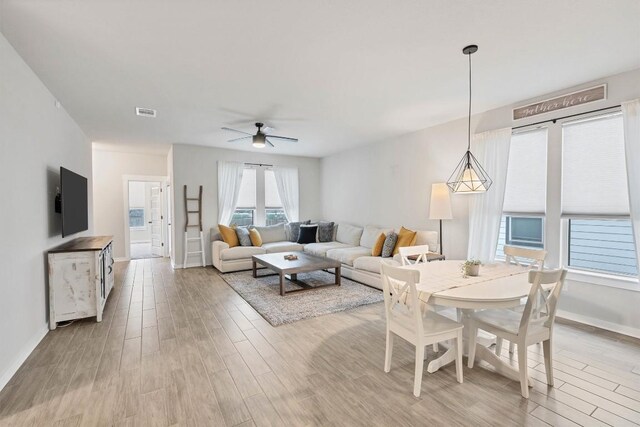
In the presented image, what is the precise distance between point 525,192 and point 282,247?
4.39m

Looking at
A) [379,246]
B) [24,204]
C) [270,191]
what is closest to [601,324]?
[379,246]

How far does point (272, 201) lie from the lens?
294 inches

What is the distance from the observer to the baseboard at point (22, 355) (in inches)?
85.4

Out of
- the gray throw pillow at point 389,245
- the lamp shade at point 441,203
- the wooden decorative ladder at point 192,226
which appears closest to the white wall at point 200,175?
the wooden decorative ladder at point 192,226

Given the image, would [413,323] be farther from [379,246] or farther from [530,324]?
[379,246]

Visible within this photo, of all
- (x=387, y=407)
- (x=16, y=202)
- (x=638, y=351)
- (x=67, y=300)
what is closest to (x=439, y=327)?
(x=387, y=407)

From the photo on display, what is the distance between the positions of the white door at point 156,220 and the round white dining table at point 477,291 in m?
7.36

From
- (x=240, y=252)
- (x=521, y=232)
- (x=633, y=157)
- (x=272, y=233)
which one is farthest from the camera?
(x=272, y=233)

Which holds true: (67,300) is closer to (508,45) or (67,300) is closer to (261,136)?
(261,136)

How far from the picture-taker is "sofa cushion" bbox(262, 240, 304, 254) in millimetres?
6140

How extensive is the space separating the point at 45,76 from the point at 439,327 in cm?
443

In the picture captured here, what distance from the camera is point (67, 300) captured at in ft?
10.5

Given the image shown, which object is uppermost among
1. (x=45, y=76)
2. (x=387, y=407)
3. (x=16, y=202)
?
(x=45, y=76)

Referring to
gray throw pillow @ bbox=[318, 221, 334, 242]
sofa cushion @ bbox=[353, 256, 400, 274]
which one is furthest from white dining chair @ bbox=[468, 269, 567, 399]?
gray throw pillow @ bbox=[318, 221, 334, 242]
